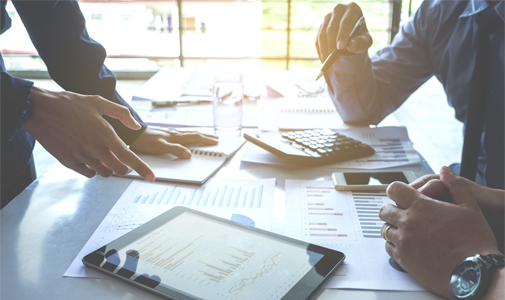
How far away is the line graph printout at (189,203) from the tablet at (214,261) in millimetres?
44

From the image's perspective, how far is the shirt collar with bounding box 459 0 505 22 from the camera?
1.06 meters

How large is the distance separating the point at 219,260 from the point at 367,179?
401mm

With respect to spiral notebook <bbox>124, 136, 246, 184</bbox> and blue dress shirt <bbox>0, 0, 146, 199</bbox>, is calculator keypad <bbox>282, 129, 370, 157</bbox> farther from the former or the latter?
blue dress shirt <bbox>0, 0, 146, 199</bbox>

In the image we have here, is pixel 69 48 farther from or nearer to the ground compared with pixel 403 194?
farther from the ground

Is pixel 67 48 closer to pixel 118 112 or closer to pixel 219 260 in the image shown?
pixel 118 112

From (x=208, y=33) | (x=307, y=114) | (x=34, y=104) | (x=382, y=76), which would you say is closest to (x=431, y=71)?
(x=382, y=76)

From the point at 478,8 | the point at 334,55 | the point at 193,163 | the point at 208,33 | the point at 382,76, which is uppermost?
the point at 478,8

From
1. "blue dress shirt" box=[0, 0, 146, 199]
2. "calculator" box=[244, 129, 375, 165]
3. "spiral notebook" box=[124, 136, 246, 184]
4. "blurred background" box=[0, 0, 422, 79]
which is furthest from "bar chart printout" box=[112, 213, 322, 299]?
"blurred background" box=[0, 0, 422, 79]

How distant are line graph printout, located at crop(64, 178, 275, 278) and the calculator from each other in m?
0.10

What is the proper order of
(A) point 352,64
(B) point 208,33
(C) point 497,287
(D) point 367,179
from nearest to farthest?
(C) point 497,287, (D) point 367,179, (A) point 352,64, (B) point 208,33

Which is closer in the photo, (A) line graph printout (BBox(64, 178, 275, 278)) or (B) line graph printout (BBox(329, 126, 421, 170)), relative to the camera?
(A) line graph printout (BBox(64, 178, 275, 278))

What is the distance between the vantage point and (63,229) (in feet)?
2.05

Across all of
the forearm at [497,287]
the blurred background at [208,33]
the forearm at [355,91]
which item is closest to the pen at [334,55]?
the forearm at [355,91]

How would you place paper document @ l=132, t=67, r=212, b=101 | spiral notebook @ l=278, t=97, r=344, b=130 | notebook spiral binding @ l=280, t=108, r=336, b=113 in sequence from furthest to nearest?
paper document @ l=132, t=67, r=212, b=101, notebook spiral binding @ l=280, t=108, r=336, b=113, spiral notebook @ l=278, t=97, r=344, b=130
